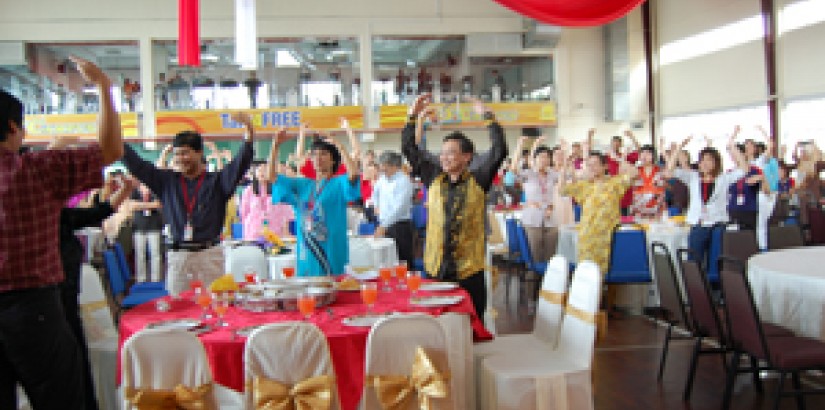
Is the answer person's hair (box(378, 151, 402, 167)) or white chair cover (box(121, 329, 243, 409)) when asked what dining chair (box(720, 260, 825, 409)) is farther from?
person's hair (box(378, 151, 402, 167))

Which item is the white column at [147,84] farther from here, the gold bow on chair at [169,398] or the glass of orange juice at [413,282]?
the gold bow on chair at [169,398]

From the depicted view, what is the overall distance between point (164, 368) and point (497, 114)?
537 inches

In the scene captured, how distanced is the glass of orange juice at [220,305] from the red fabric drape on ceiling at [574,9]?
180 centimetres

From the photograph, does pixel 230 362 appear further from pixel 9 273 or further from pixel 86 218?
pixel 86 218

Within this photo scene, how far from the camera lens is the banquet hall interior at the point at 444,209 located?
107 inches

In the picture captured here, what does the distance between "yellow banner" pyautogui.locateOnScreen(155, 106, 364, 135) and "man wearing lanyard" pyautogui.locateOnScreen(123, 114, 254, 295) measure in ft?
36.6

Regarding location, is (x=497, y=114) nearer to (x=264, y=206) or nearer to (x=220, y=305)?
(x=264, y=206)

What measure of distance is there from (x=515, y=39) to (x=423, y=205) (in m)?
7.81

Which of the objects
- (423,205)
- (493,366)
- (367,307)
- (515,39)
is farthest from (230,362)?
(515,39)

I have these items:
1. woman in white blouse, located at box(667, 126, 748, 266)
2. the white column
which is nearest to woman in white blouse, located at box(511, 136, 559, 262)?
woman in white blouse, located at box(667, 126, 748, 266)

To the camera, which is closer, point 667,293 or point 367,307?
point 367,307

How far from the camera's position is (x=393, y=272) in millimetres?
3861

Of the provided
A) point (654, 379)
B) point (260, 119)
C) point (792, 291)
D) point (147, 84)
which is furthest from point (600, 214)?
point (147, 84)

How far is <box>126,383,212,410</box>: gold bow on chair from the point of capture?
7.33ft
